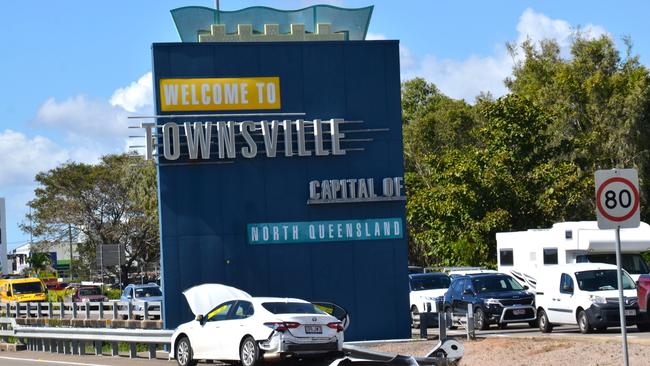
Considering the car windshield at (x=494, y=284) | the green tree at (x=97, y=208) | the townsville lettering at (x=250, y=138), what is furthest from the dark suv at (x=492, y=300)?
the green tree at (x=97, y=208)

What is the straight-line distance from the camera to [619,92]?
6303 centimetres

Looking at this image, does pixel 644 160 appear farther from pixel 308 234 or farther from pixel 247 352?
pixel 247 352

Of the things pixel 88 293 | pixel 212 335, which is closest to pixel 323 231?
pixel 212 335

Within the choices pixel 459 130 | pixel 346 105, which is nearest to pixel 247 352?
pixel 346 105

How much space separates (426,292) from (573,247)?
4826mm

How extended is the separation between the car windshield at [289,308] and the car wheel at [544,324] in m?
9.73

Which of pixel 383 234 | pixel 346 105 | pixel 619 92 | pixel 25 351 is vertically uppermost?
pixel 619 92

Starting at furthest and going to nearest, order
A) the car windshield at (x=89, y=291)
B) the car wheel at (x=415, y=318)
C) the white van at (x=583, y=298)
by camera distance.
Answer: the car windshield at (x=89, y=291)
the car wheel at (x=415, y=318)
the white van at (x=583, y=298)

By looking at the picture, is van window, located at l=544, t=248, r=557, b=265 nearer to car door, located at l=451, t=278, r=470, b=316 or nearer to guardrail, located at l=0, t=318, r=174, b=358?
car door, located at l=451, t=278, r=470, b=316

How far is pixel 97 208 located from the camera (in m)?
84.1

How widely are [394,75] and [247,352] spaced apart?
9.54 metres

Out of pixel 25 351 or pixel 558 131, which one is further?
pixel 558 131

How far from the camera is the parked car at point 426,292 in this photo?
3497cm

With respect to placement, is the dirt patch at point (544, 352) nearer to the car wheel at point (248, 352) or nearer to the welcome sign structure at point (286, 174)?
the welcome sign structure at point (286, 174)
